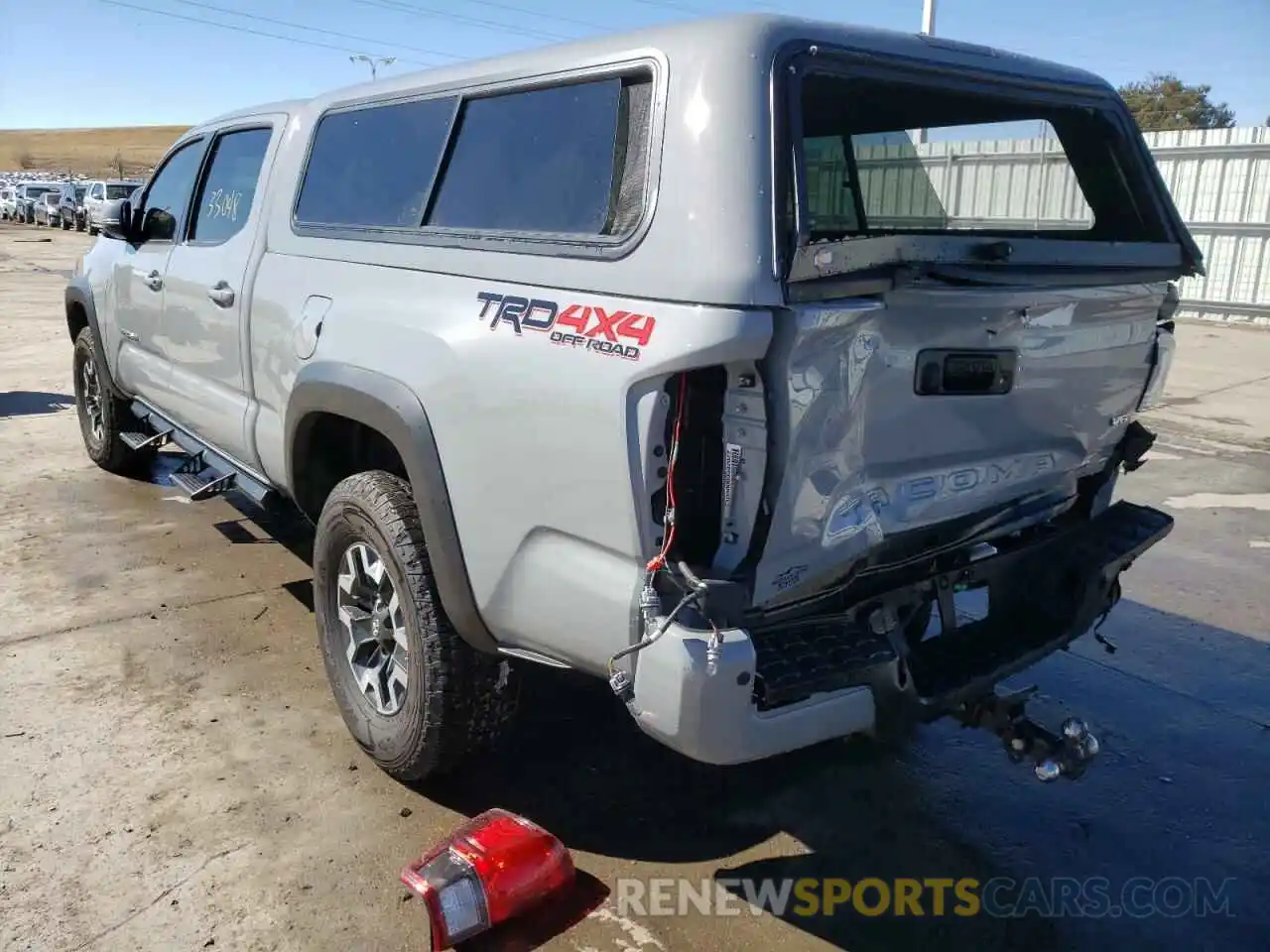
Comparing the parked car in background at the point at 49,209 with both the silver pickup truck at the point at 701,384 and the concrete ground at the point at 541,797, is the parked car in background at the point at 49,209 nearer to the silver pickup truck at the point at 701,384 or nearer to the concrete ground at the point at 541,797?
the concrete ground at the point at 541,797

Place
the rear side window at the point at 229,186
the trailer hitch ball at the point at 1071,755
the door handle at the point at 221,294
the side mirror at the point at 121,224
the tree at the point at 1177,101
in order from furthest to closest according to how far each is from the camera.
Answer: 1. the tree at the point at 1177,101
2. the side mirror at the point at 121,224
3. the rear side window at the point at 229,186
4. the door handle at the point at 221,294
5. the trailer hitch ball at the point at 1071,755

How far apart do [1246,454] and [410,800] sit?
7233mm

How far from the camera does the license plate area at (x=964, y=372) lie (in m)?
2.56

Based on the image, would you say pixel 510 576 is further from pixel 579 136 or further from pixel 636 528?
pixel 579 136

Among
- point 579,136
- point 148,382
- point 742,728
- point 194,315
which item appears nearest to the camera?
point 742,728

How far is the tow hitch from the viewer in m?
2.71

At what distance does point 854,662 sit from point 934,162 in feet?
9.88

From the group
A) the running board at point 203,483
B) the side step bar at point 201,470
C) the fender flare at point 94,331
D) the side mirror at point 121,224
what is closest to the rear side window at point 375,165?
the side step bar at point 201,470

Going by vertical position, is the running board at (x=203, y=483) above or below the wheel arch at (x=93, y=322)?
below

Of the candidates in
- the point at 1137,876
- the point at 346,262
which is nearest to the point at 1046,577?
the point at 1137,876

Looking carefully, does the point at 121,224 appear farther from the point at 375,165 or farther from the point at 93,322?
the point at 375,165

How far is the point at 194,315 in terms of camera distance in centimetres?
465

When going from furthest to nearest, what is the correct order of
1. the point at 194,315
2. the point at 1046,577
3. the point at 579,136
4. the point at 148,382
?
the point at 148,382 < the point at 194,315 < the point at 1046,577 < the point at 579,136

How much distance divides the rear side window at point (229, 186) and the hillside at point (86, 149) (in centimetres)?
8779
